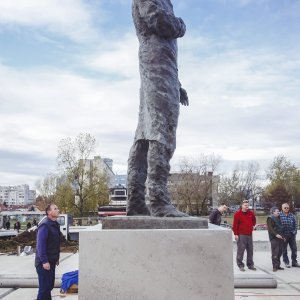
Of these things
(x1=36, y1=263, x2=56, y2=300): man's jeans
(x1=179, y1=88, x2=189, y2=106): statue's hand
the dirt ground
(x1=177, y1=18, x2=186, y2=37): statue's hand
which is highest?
(x1=177, y1=18, x2=186, y2=37): statue's hand

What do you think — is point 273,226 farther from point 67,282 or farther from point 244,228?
point 67,282

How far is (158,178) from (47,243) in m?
1.89

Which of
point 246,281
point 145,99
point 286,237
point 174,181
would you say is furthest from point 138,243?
point 174,181

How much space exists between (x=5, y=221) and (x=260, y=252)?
2789 cm

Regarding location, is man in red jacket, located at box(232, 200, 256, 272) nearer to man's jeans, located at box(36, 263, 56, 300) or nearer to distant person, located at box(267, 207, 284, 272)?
distant person, located at box(267, 207, 284, 272)

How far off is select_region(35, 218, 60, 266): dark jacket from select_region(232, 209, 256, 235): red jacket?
19.3ft

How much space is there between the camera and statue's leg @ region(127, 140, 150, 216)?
17.3ft

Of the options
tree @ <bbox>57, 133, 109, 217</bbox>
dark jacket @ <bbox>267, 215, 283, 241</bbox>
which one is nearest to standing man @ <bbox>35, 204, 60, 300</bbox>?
dark jacket @ <bbox>267, 215, 283, 241</bbox>

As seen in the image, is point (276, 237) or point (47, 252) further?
point (276, 237)

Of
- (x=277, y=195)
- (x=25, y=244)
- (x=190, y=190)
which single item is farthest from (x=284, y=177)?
(x=25, y=244)

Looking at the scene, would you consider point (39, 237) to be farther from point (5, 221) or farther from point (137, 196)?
point (5, 221)

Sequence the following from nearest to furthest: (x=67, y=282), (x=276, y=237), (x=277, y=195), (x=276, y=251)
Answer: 1. (x=67, y=282)
2. (x=276, y=251)
3. (x=276, y=237)
4. (x=277, y=195)

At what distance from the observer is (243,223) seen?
10680 millimetres

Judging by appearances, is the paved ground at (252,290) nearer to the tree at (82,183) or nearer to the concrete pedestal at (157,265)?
the concrete pedestal at (157,265)
